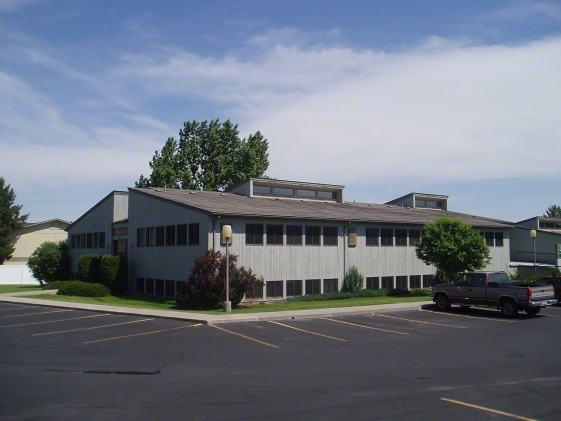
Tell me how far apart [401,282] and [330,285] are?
21.3 feet

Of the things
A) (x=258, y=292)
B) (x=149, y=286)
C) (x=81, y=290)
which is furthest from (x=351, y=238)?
(x=81, y=290)

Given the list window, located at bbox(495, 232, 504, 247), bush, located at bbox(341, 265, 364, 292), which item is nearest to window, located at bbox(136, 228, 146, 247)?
bush, located at bbox(341, 265, 364, 292)

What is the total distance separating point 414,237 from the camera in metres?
39.6

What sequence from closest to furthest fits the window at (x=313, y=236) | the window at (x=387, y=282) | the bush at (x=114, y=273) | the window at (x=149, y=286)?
the window at (x=313, y=236) → the window at (x=149, y=286) → the bush at (x=114, y=273) → the window at (x=387, y=282)

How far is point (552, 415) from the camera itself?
29.8 feet

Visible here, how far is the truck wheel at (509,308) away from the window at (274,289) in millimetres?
12252

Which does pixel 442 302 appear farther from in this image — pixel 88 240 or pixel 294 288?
pixel 88 240

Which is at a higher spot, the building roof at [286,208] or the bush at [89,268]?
the building roof at [286,208]

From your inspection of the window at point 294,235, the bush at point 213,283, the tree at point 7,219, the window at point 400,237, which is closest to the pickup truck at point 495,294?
the window at point 294,235

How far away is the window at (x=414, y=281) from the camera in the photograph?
39062 millimetres

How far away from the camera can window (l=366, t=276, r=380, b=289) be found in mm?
36625

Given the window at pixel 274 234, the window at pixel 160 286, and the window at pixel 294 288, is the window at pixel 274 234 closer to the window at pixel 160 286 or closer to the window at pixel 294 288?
the window at pixel 294 288

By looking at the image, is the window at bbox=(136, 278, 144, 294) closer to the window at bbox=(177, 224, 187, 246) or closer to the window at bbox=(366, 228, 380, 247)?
the window at bbox=(177, 224, 187, 246)

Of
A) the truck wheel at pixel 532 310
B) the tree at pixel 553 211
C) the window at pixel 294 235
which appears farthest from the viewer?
the tree at pixel 553 211
